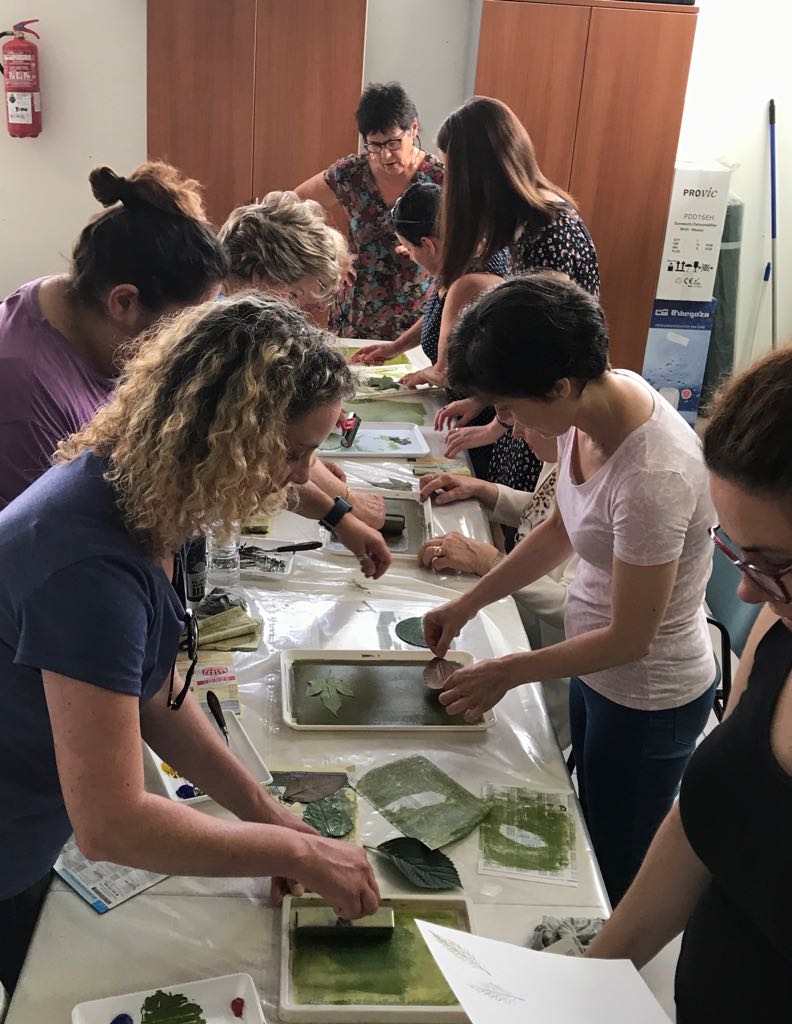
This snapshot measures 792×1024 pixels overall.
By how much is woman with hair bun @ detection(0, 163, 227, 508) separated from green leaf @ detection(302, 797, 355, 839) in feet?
2.39

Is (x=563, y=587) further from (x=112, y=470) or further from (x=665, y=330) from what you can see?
(x=665, y=330)

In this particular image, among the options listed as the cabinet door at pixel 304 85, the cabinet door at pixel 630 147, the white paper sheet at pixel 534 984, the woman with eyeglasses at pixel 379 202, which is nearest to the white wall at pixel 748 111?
the cabinet door at pixel 630 147

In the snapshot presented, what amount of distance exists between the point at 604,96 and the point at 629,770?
400cm

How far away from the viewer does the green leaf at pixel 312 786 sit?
1412 mm

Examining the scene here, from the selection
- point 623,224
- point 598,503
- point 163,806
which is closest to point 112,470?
point 163,806

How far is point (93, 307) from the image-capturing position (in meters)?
1.69

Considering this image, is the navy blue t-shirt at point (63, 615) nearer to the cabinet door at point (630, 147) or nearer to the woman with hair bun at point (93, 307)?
the woman with hair bun at point (93, 307)

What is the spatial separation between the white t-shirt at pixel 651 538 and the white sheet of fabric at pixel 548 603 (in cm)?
35

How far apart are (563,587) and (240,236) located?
1142 mm

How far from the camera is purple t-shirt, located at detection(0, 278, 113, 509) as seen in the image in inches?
62.4

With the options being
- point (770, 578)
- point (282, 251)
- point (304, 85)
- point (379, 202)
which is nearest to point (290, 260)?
point (282, 251)

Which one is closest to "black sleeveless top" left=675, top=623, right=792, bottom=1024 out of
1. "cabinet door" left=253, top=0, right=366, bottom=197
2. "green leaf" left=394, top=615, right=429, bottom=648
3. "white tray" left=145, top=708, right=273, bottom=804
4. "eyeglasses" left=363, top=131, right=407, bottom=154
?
"white tray" left=145, top=708, right=273, bottom=804

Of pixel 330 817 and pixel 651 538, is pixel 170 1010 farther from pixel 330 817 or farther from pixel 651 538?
pixel 651 538

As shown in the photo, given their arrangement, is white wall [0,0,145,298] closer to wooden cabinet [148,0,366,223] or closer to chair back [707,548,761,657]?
wooden cabinet [148,0,366,223]
